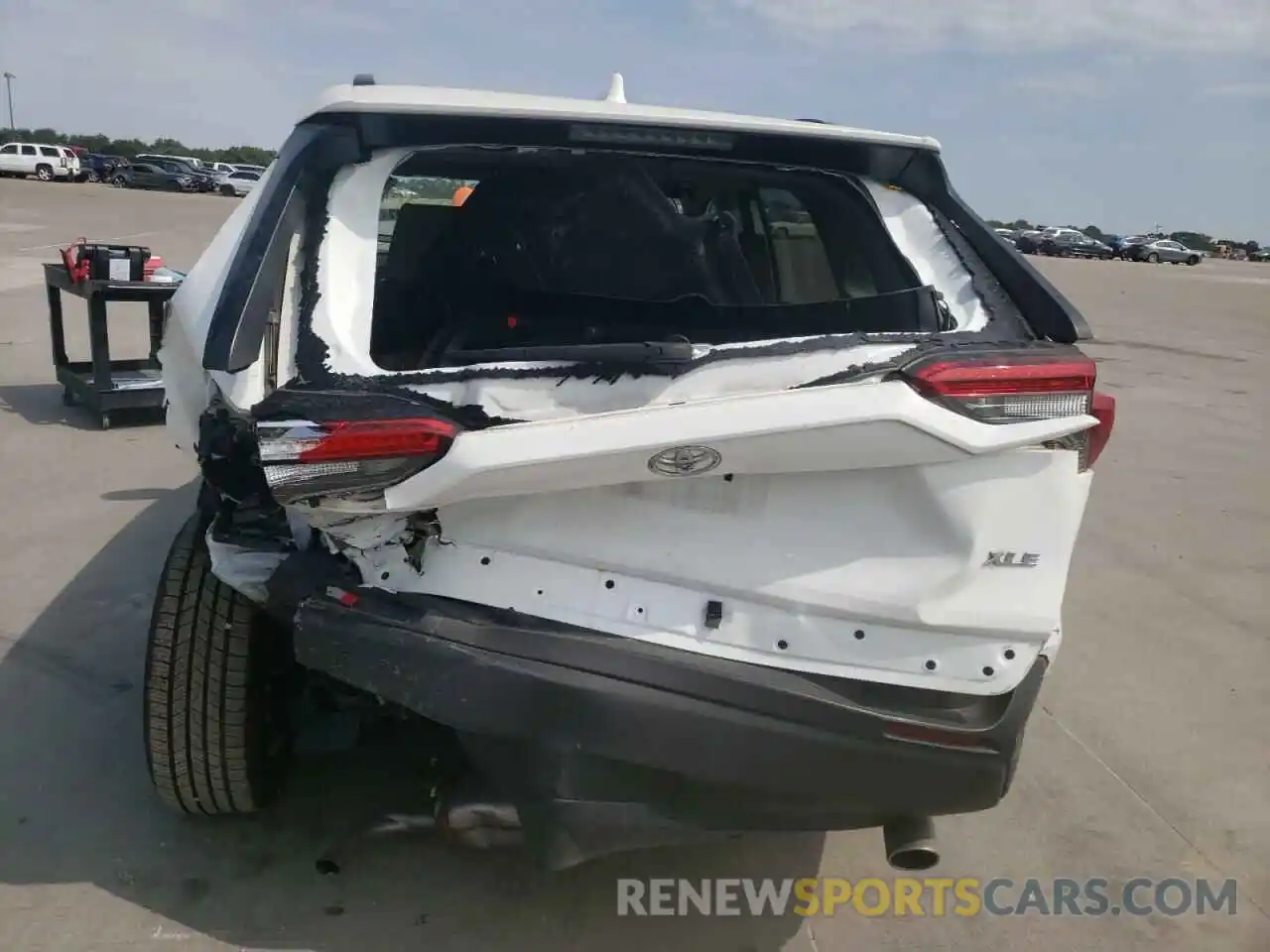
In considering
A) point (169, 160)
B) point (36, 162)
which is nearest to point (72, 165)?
point (36, 162)

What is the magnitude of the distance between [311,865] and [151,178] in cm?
5048

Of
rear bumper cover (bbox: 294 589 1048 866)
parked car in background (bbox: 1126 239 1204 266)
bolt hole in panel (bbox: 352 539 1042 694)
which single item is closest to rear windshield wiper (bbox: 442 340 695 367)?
bolt hole in panel (bbox: 352 539 1042 694)

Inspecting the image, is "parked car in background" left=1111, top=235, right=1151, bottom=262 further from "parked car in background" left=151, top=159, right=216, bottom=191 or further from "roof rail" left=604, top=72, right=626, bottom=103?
"roof rail" left=604, top=72, right=626, bottom=103

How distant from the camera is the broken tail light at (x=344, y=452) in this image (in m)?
1.96

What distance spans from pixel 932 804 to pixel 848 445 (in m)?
0.78

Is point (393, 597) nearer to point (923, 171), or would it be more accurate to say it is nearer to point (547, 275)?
point (547, 275)

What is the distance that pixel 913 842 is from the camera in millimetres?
2275

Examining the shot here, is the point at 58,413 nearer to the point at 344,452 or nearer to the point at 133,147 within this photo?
the point at 344,452

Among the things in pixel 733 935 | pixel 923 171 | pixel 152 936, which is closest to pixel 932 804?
pixel 733 935

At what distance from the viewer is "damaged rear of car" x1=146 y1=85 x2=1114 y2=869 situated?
1.98m

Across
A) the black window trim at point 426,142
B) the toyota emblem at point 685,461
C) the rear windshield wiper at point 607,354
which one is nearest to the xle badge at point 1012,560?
the black window trim at point 426,142

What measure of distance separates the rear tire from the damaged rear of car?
12.4 inches

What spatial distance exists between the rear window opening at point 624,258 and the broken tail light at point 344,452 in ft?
2.24

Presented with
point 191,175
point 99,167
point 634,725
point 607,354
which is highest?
point 607,354
